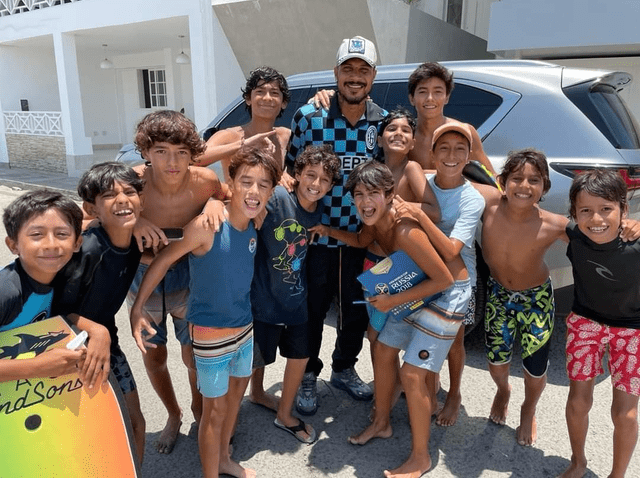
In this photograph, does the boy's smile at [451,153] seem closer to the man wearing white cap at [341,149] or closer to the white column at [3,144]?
the man wearing white cap at [341,149]

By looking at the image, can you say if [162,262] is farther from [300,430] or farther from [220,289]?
[300,430]

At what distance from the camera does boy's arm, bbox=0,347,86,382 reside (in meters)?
1.60

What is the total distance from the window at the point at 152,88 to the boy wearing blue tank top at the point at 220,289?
15.1 m

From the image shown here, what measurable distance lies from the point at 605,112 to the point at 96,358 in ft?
10.4

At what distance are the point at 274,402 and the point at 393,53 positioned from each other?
8.33 metres

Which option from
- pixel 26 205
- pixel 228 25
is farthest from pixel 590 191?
pixel 228 25

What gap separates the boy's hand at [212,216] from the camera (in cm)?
212

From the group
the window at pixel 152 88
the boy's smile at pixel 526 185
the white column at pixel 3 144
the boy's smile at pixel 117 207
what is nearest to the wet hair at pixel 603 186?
the boy's smile at pixel 526 185

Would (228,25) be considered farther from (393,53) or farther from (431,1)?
(431,1)

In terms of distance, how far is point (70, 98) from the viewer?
12258 mm

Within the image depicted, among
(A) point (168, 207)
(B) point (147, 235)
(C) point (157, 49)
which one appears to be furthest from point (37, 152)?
(B) point (147, 235)

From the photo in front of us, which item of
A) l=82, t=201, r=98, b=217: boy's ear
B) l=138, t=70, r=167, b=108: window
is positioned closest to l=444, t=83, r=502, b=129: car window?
l=82, t=201, r=98, b=217: boy's ear

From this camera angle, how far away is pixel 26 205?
1.74 m

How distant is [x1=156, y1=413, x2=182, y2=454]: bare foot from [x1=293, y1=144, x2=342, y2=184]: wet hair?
146 centimetres
